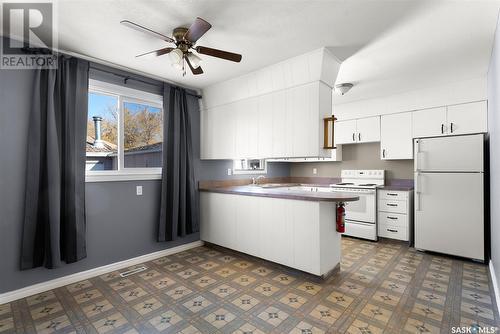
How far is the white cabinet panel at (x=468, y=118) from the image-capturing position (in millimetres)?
3670

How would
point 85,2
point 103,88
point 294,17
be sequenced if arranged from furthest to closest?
point 103,88 < point 294,17 < point 85,2

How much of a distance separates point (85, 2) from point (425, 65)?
12.1 ft

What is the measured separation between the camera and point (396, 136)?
4480 mm

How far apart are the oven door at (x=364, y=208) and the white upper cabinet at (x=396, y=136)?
2.62ft

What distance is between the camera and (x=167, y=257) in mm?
3596

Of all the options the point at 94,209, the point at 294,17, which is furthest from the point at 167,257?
the point at 294,17

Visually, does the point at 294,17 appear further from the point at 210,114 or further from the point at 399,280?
the point at 399,280

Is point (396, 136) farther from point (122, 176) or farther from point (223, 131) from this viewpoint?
point (122, 176)

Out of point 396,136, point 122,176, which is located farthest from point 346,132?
point 122,176

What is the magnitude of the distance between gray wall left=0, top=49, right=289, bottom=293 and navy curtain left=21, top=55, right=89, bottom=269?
91 mm

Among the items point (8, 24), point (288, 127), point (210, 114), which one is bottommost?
point (288, 127)

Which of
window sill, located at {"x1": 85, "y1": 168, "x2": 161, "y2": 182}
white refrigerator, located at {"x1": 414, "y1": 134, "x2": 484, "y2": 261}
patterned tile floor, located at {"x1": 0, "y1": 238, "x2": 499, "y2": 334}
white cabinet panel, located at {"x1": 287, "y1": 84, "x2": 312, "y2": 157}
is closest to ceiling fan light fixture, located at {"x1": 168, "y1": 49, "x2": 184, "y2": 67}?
white cabinet panel, located at {"x1": 287, "y1": 84, "x2": 312, "y2": 157}

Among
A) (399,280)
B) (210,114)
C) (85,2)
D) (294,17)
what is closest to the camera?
(85,2)

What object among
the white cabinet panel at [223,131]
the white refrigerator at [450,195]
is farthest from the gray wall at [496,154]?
the white cabinet panel at [223,131]
